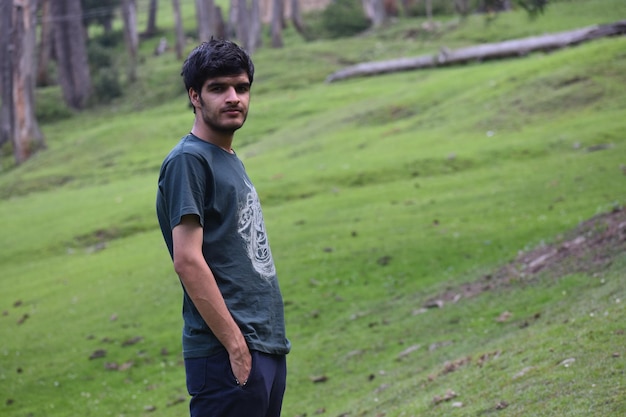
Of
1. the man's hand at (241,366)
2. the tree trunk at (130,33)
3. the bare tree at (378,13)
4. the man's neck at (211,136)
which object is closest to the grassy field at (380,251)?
the man's hand at (241,366)

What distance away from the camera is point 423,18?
5562cm

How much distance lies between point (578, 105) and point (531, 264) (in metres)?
13.3

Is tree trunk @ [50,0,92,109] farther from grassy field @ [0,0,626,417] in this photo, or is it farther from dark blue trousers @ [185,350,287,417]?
dark blue trousers @ [185,350,287,417]

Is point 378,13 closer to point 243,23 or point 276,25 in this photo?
point 276,25

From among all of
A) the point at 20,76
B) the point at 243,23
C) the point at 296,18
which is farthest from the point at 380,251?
the point at 296,18

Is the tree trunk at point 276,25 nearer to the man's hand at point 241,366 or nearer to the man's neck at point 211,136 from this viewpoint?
the man's neck at point 211,136

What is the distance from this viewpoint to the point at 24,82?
34.4 m

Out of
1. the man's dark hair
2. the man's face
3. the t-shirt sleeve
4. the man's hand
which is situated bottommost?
the man's hand

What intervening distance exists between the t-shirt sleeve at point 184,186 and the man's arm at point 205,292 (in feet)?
0.14

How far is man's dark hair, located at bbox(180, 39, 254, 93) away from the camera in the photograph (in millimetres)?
4516

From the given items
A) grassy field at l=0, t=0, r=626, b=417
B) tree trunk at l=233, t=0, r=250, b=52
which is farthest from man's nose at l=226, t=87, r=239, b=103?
tree trunk at l=233, t=0, r=250, b=52

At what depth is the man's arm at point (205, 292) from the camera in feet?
13.9

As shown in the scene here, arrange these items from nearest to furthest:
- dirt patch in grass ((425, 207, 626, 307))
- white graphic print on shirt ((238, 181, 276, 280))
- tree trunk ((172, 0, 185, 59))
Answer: white graphic print on shirt ((238, 181, 276, 280)) → dirt patch in grass ((425, 207, 626, 307)) → tree trunk ((172, 0, 185, 59))

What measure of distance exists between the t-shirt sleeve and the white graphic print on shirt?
0.81 feet
